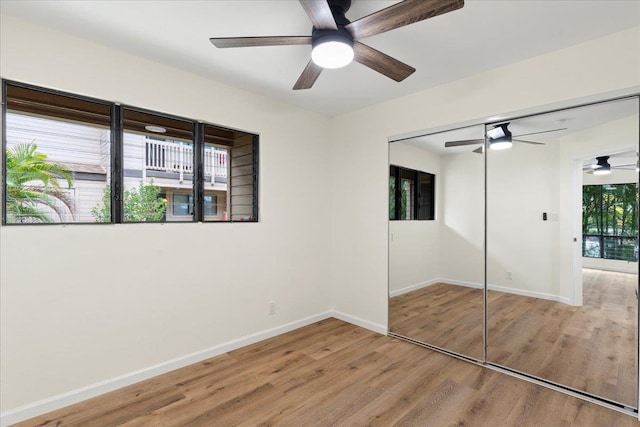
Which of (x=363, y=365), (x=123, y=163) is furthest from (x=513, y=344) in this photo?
(x=123, y=163)

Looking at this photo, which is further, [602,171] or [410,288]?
[410,288]

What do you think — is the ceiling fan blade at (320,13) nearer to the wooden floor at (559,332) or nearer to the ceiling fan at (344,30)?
the ceiling fan at (344,30)

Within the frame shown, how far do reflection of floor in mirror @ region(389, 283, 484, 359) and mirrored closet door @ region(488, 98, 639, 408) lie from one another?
0.14 m

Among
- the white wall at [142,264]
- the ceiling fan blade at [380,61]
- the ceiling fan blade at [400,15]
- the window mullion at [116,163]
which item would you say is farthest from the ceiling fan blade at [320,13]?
the window mullion at [116,163]

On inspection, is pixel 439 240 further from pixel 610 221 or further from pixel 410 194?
pixel 610 221

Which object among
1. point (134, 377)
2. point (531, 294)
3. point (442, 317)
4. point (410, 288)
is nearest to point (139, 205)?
point (134, 377)

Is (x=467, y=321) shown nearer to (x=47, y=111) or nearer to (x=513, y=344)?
(x=513, y=344)

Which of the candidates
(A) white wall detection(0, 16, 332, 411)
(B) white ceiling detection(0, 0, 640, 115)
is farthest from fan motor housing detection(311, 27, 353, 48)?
(A) white wall detection(0, 16, 332, 411)

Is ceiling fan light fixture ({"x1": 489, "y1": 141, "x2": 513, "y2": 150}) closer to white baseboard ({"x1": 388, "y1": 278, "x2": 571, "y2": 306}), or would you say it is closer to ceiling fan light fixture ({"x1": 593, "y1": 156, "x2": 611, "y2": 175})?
ceiling fan light fixture ({"x1": 593, "y1": 156, "x2": 611, "y2": 175})

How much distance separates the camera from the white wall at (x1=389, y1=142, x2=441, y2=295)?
3361mm

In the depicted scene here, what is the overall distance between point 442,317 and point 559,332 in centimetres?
98

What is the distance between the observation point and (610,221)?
2389 mm

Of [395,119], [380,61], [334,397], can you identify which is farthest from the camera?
[395,119]

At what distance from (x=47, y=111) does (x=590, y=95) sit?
12.9 ft
